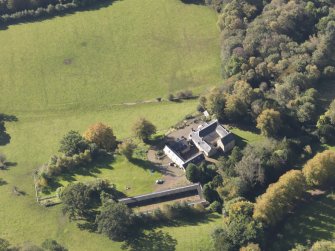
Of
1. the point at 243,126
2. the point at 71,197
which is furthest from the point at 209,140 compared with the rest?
the point at 71,197

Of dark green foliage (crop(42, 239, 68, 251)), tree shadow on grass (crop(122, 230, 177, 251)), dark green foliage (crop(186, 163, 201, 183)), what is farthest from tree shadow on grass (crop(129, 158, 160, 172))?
dark green foliage (crop(42, 239, 68, 251))

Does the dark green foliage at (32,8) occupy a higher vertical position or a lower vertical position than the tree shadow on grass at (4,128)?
higher

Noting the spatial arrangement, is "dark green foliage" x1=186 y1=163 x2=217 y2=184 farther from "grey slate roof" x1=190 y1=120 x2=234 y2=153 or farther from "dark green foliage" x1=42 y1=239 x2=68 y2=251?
"dark green foliage" x1=42 y1=239 x2=68 y2=251

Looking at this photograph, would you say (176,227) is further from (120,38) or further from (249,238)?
(120,38)

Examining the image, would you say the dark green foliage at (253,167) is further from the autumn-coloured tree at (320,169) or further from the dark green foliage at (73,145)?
the dark green foliage at (73,145)

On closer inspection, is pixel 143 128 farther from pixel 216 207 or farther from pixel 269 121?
pixel 269 121

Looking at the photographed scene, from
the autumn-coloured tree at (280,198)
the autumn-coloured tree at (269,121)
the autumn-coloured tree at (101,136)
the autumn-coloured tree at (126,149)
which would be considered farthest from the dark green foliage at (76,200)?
the autumn-coloured tree at (269,121)
